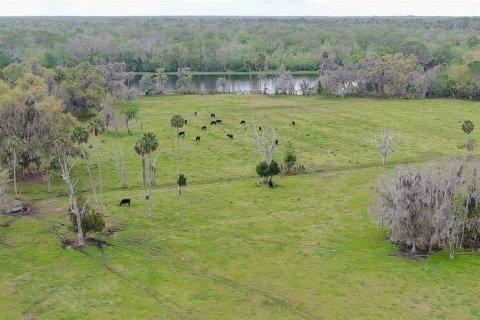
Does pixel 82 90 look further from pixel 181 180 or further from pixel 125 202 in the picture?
pixel 125 202

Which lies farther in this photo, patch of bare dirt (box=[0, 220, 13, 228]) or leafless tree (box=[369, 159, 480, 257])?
patch of bare dirt (box=[0, 220, 13, 228])

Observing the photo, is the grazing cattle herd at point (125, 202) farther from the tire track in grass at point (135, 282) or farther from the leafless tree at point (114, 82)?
the leafless tree at point (114, 82)

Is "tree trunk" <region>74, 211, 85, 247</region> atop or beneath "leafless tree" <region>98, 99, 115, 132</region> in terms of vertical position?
beneath

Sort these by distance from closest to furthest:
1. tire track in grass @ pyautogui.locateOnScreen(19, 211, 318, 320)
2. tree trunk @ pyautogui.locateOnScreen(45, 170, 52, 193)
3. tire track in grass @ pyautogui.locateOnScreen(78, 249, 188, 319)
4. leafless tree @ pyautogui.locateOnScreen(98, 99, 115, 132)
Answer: tire track in grass @ pyautogui.locateOnScreen(78, 249, 188, 319) < tire track in grass @ pyautogui.locateOnScreen(19, 211, 318, 320) < tree trunk @ pyautogui.locateOnScreen(45, 170, 52, 193) < leafless tree @ pyautogui.locateOnScreen(98, 99, 115, 132)

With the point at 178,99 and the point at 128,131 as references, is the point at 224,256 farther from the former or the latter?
the point at 178,99

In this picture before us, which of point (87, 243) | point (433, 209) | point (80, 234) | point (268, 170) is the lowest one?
point (87, 243)

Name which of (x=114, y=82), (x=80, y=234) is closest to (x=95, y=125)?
(x=80, y=234)

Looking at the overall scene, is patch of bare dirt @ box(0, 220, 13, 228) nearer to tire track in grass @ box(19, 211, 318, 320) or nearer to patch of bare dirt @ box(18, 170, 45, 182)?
tire track in grass @ box(19, 211, 318, 320)

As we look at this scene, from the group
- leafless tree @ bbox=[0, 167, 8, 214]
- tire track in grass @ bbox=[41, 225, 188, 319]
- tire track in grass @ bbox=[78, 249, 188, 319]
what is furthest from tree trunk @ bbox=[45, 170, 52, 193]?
tire track in grass @ bbox=[78, 249, 188, 319]

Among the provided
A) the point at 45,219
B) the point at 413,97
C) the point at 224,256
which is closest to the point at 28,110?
the point at 45,219
